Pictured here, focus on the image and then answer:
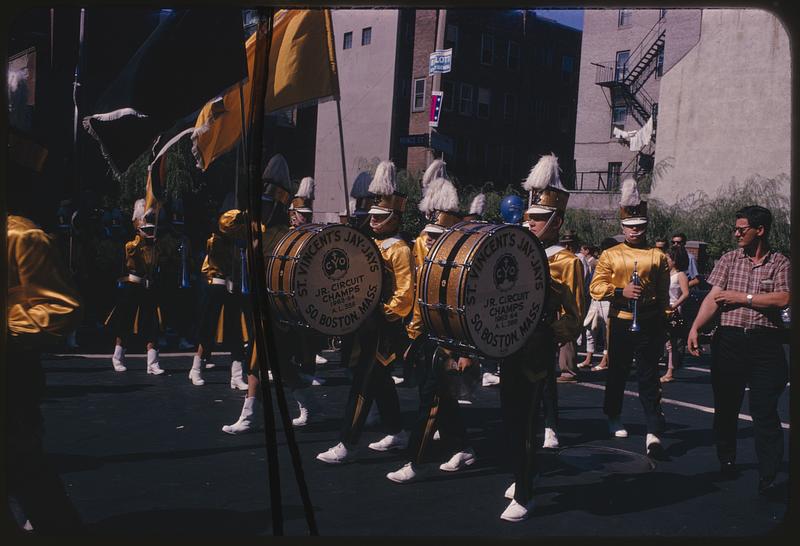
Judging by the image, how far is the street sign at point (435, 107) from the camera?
4.12 metres

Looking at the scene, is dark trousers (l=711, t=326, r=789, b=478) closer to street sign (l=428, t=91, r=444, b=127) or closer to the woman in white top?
the woman in white top

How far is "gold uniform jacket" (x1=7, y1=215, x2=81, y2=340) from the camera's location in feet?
9.84

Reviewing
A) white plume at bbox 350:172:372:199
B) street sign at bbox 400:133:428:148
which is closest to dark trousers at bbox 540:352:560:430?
white plume at bbox 350:172:372:199

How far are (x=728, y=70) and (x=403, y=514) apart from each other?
275 cm

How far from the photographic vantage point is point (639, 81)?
3.99 m

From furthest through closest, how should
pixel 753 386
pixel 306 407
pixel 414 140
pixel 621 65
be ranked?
1. pixel 306 407
2. pixel 753 386
3. pixel 414 140
4. pixel 621 65

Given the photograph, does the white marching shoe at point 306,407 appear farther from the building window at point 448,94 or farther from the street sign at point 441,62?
the street sign at point 441,62

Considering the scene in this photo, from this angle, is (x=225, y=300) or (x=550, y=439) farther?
(x=225, y=300)

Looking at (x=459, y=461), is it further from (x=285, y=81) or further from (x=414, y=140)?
(x=285, y=81)

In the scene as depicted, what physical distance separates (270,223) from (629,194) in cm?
223

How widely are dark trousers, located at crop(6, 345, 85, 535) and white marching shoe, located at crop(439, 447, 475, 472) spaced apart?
2474 mm

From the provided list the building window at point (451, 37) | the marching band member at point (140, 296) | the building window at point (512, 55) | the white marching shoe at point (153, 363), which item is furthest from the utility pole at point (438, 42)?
the white marching shoe at point (153, 363)

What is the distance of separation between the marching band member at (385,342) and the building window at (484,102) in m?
0.79

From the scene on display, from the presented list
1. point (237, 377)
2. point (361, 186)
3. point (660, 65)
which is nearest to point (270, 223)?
point (361, 186)
